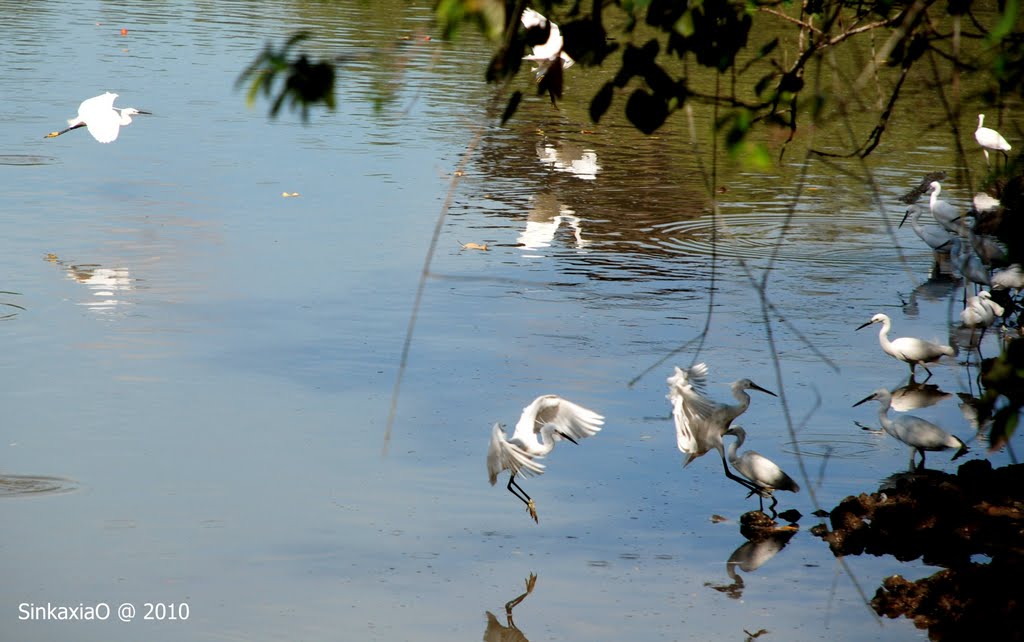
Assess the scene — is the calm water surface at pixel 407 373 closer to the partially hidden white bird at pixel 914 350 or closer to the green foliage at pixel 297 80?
the green foliage at pixel 297 80

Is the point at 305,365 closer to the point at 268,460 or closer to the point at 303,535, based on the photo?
the point at 268,460

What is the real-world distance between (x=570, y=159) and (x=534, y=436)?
26.6ft

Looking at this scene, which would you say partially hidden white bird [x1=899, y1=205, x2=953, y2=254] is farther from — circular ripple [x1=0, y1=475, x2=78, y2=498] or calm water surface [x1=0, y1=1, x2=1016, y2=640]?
circular ripple [x1=0, y1=475, x2=78, y2=498]

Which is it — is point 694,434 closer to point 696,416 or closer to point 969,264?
point 696,416

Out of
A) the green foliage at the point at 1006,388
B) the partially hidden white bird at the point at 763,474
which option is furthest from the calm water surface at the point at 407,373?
the green foliage at the point at 1006,388

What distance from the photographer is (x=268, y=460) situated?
6254 millimetres

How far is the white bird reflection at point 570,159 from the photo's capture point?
13.0 metres

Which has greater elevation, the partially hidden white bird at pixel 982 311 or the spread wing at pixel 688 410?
the spread wing at pixel 688 410

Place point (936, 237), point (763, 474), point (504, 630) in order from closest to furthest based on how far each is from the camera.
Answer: point (504, 630), point (763, 474), point (936, 237)

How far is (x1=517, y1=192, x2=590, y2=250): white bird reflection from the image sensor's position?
1031 cm

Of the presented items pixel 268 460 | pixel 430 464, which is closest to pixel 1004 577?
pixel 430 464

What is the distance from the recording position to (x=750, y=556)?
5.50 meters

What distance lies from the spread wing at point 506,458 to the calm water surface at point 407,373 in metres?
0.27

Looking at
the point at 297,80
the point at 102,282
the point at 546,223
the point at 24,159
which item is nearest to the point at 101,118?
the point at 24,159
